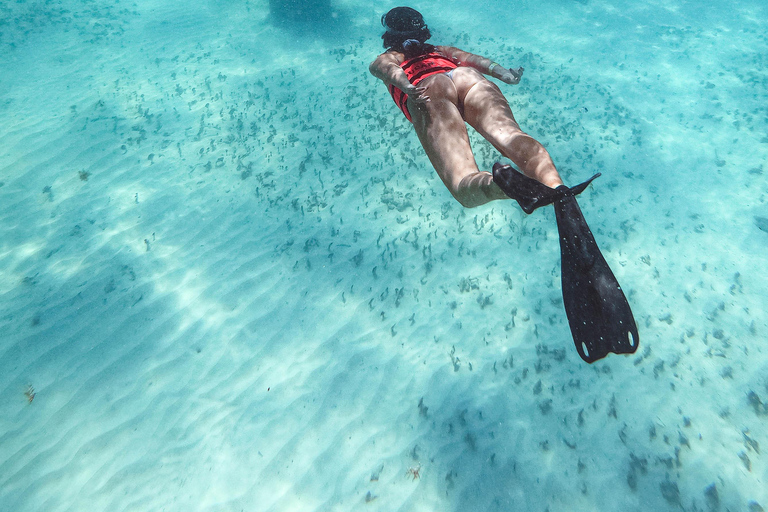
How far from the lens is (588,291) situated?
255 cm

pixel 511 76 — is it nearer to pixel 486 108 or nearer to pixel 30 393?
pixel 486 108

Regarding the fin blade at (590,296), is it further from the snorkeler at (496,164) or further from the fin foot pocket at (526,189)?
the fin foot pocket at (526,189)

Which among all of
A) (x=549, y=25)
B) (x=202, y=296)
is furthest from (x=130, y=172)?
(x=549, y=25)

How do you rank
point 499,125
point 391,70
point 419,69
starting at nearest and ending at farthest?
1. point 499,125
2. point 391,70
3. point 419,69

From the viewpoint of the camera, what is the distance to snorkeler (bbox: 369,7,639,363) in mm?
2463

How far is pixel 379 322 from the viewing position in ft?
13.1

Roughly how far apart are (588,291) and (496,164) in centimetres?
121

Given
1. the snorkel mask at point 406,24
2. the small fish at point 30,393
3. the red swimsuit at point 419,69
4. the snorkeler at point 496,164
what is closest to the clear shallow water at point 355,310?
the small fish at point 30,393

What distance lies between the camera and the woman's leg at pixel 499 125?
295cm

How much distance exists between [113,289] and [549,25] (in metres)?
13.9

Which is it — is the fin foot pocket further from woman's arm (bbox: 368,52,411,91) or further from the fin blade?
woman's arm (bbox: 368,52,411,91)

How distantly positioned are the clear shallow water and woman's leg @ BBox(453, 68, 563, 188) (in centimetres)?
169

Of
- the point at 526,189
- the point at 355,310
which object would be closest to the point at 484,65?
the point at 526,189

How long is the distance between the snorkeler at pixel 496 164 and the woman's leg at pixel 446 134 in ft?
0.03
